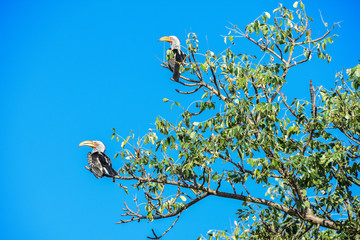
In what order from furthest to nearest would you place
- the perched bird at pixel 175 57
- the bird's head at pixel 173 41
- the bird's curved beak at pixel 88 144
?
the bird's head at pixel 173 41
the bird's curved beak at pixel 88 144
the perched bird at pixel 175 57

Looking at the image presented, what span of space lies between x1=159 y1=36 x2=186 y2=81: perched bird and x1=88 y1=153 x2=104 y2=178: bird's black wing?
1.83 meters

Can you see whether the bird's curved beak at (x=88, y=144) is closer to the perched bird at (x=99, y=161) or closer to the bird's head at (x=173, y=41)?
the perched bird at (x=99, y=161)

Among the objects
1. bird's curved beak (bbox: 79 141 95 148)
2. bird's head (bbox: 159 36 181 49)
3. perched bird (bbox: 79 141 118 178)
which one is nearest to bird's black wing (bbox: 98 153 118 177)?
perched bird (bbox: 79 141 118 178)

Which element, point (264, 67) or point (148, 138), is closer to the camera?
point (148, 138)

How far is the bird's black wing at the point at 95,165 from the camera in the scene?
7.48 metres

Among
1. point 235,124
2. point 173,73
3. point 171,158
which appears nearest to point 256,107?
point 235,124

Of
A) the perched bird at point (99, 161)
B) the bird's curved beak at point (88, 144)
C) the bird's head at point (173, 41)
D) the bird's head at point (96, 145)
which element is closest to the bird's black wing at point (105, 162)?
the perched bird at point (99, 161)

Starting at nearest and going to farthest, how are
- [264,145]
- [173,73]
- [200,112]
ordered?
[264,145] < [200,112] < [173,73]

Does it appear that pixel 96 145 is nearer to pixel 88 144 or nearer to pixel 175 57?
pixel 88 144

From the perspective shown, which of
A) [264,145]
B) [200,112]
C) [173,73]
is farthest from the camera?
[173,73]

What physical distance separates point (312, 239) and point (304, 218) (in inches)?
30.7

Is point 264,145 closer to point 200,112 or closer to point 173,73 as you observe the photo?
point 200,112

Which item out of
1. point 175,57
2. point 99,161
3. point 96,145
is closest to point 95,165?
point 99,161

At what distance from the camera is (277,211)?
694 centimetres
